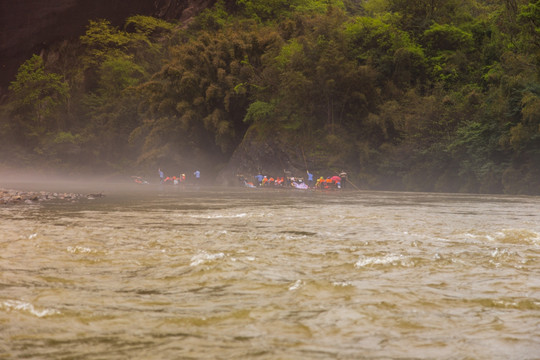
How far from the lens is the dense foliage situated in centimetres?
2505

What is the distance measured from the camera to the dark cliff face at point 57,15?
56031 mm

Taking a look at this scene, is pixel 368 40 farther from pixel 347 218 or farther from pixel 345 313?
pixel 345 313

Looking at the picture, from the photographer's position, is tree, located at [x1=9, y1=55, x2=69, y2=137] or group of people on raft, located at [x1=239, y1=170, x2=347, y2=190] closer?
group of people on raft, located at [x1=239, y1=170, x2=347, y2=190]

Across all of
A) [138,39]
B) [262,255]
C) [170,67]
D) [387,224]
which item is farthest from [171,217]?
[138,39]

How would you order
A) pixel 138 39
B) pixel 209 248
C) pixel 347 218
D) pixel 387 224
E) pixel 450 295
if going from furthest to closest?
1. pixel 138 39
2. pixel 347 218
3. pixel 387 224
4. pixel 209 248
5. pixel 450 295

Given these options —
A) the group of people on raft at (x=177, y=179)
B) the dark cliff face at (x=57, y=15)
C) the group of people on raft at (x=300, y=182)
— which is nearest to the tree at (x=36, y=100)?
the dark cliff face at (x=57, y=15)

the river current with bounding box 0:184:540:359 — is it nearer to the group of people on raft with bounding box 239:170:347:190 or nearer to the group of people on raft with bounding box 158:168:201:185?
the group of people on raft with bounding box 239:170:347:190

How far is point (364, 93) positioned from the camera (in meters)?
31.8

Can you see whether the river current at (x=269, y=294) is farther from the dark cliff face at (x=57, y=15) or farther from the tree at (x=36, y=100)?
the dark cliff face at (x=57, y=15)

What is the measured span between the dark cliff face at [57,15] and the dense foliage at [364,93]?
9651mm

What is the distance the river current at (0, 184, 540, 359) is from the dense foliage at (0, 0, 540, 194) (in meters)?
18.1

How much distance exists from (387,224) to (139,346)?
751cm

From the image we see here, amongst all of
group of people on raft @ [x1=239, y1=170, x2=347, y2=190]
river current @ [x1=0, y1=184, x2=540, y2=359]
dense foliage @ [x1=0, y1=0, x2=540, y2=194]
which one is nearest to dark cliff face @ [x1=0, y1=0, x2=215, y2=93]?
dense foliage @ [x1=0, y1=0, x2=540, y2=194]

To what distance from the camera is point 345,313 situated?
3926 mm
